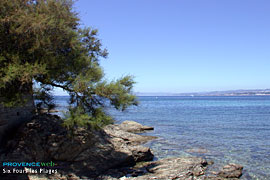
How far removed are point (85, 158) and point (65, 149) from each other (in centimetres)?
111

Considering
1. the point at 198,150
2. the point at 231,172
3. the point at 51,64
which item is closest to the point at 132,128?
the point at 198,150

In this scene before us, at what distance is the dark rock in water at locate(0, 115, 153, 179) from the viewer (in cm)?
1148

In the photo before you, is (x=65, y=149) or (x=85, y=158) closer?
(x=65, y=149)

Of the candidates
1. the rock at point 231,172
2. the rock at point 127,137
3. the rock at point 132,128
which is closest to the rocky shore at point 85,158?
the rock at point 231,172

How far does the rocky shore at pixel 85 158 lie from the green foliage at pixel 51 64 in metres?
1.77

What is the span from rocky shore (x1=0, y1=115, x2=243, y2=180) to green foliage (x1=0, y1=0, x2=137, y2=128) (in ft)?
5.80

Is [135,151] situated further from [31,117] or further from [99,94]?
[31,117]

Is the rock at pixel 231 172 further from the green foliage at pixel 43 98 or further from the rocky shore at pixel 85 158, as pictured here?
the green foliage at pixel 43 98

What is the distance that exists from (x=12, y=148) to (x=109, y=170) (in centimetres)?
475

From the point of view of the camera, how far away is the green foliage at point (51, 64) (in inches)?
421

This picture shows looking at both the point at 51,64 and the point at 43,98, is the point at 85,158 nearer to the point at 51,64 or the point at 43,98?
the point at 43,98

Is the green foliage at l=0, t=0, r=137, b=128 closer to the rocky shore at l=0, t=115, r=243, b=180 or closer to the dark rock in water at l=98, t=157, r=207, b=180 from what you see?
the rocky shore at l=0, t=115, r=243, b=180

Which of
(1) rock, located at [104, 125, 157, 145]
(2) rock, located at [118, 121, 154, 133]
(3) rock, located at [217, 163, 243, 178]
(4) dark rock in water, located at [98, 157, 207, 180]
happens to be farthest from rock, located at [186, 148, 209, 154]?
(2) rock, located at [118, 121, 154, 133]

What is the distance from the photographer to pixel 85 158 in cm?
1245
